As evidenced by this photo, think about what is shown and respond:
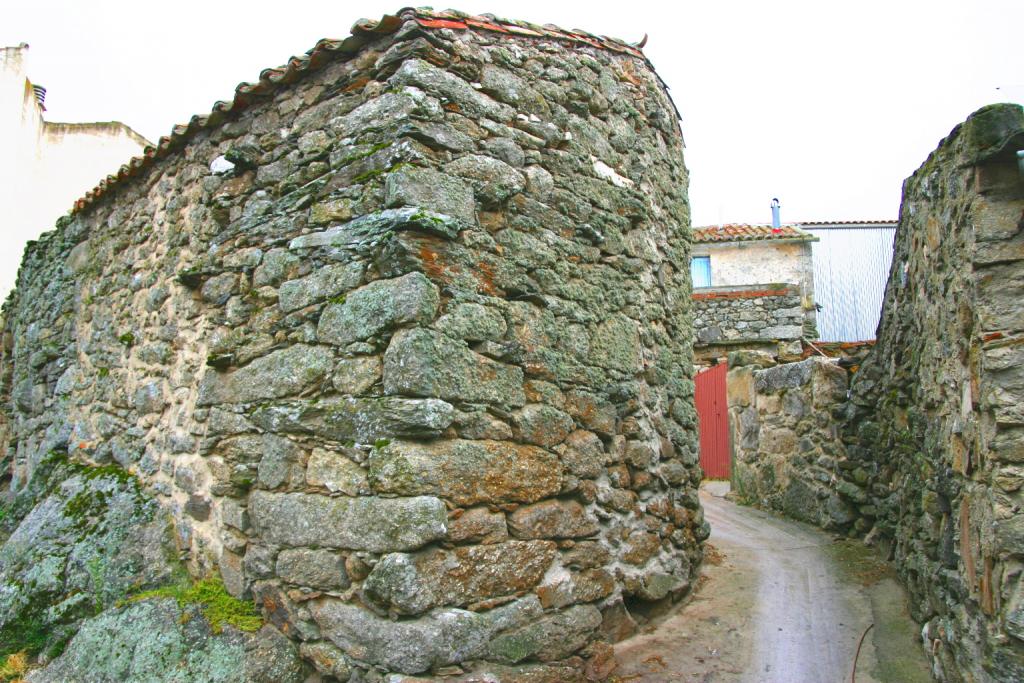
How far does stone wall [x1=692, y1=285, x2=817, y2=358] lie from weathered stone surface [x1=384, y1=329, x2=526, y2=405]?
858 centimetres

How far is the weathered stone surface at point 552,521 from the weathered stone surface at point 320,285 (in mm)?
1334

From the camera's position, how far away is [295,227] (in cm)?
386

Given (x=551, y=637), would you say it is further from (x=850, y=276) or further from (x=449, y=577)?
(x=850, y=276)

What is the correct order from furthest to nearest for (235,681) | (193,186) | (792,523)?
(792,523) → (193,186) → (235,681)

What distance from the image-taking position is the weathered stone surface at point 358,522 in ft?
10.2

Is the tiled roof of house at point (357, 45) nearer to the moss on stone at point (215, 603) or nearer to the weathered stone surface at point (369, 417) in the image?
the weathered stone surface at point (369, 417)

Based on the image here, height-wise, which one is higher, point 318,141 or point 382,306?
point 318,141

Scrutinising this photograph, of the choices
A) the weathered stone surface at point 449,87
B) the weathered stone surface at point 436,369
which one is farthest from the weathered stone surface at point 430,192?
the weathered stone surface at point 436,369

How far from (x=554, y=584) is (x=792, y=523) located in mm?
4243

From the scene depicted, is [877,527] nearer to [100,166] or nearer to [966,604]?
[966,604]

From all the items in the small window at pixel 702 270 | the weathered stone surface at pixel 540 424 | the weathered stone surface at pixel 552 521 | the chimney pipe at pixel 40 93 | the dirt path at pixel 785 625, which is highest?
the chimney pipe at pixel 40 93

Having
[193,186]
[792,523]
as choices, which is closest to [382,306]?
[193,186]

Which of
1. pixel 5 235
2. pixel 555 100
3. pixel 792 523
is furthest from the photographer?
pixel 5 235

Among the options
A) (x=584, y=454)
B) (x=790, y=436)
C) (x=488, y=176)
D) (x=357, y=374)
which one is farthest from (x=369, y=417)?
(x=790, y=436)
